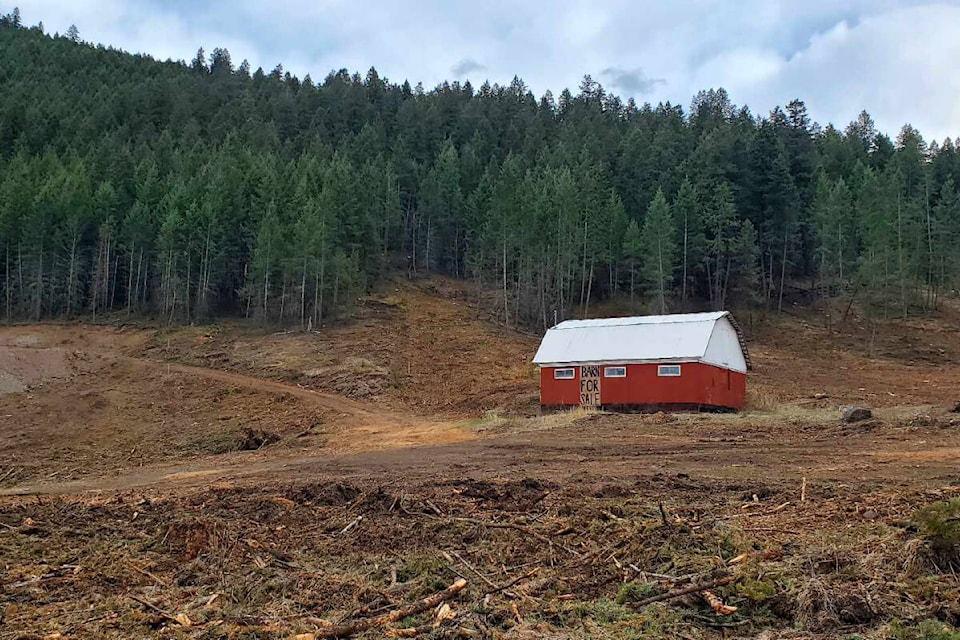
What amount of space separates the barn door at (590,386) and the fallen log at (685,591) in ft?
84.3

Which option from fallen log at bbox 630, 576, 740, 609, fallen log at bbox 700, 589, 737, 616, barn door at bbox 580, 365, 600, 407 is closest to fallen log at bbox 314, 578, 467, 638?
fallen log at bbox 630, 576, 740, 609

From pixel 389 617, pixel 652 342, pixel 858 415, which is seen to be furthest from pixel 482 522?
pixel 652 342

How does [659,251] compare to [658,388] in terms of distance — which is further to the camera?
[659,251]

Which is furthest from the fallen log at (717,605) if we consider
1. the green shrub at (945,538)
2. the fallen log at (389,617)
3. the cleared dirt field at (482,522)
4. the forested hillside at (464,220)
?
the forested hillside at (464,220)

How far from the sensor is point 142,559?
32.4ft

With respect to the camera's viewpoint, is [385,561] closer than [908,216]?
Yes

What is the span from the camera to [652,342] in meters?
32.9

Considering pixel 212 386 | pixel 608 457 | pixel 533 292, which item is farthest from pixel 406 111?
pixel 608 457

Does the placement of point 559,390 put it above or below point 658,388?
below

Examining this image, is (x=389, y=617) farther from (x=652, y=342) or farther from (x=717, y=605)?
(x=652, y=342)

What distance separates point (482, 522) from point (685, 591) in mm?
4081

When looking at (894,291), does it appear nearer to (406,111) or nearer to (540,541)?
(540,541)

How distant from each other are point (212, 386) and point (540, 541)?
31710 millimetres

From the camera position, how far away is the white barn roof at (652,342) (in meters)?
31.9
